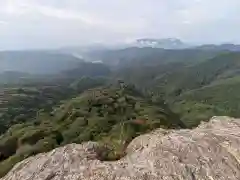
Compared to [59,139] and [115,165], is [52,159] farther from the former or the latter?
[59,139]

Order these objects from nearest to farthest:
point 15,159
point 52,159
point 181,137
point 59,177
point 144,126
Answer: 1. point 59,177
2. point 52,159
3. point 181,137
4. point 15,159
5. point 144,126

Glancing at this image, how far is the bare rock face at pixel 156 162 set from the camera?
105 ft

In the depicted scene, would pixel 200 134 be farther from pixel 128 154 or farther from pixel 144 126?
pixel 144 126

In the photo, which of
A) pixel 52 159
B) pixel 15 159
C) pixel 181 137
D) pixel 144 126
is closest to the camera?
pixel 52 159

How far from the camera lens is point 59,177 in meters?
32.2

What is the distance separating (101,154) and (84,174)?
6736mm

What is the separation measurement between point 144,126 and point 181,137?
153 m

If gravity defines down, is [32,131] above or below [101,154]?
below

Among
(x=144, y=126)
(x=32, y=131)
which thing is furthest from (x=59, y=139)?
(x=144, y=126)

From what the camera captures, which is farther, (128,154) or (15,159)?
(15,159)

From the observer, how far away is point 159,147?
1404 inches

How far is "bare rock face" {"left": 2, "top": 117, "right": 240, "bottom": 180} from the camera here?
32062mm

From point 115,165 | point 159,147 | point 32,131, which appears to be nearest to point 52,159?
point 115,165

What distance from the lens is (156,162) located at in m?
33.3
